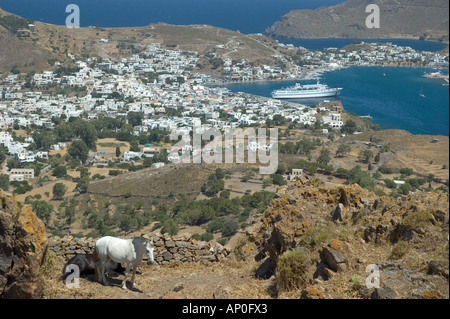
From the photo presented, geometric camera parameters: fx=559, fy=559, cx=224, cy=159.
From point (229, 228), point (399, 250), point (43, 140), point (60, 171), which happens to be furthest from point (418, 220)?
point (43, 140)

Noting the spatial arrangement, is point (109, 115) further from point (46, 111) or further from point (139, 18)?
point (139, 18)

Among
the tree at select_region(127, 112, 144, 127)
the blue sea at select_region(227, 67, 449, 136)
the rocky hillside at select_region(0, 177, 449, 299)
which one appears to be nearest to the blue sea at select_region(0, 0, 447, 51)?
the blue sea at select_region(227, 67, 449, 136)

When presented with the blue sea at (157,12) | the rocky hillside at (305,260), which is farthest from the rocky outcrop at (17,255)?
the blue sea at (157,12)

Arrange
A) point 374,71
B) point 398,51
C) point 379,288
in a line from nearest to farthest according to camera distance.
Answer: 1. point 379,288
2. point 374,71
3. point 398,51

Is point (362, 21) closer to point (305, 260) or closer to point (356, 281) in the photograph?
point (305, 260)

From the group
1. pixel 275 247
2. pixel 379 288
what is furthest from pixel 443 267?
pixel 275 247

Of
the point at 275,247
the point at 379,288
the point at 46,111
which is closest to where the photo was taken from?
the point at 379,288
